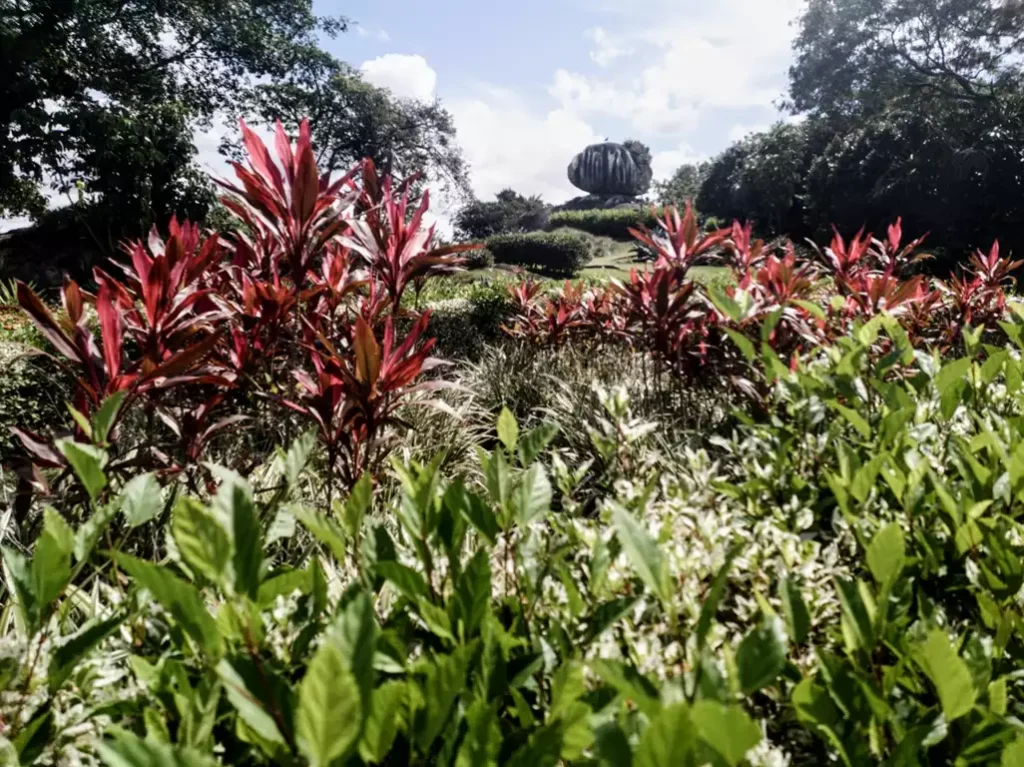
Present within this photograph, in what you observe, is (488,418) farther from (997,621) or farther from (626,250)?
(626,250)

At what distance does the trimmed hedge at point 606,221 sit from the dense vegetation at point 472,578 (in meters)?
33.1

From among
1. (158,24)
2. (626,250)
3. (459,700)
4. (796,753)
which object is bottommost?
(796,753)

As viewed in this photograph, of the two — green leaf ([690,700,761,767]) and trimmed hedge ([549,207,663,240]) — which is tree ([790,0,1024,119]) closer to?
trimmed hedge ([549,207,663,240])

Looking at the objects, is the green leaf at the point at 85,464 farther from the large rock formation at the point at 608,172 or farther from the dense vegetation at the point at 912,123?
the large rock formation at the point at 608,172

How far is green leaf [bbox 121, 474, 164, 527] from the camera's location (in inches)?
38.5

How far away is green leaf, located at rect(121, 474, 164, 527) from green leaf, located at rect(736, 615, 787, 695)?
32.9 inches

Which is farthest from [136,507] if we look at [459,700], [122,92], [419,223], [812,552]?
[122,92]

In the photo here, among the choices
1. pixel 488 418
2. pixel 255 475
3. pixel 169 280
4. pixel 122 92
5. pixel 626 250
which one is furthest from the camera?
pixel 626 250

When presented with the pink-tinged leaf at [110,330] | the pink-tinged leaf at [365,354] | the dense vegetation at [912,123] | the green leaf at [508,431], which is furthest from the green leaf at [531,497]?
the dense vegetation at [912,123]

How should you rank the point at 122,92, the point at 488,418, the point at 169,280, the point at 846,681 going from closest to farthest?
the point at 846,681 → the point at 169,280 → the point at 488,418 → the point at 122,92

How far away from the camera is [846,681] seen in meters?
0.73

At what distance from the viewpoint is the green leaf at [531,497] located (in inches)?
38.9

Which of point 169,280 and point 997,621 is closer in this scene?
point 997,621

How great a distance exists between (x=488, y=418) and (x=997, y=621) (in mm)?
3766
